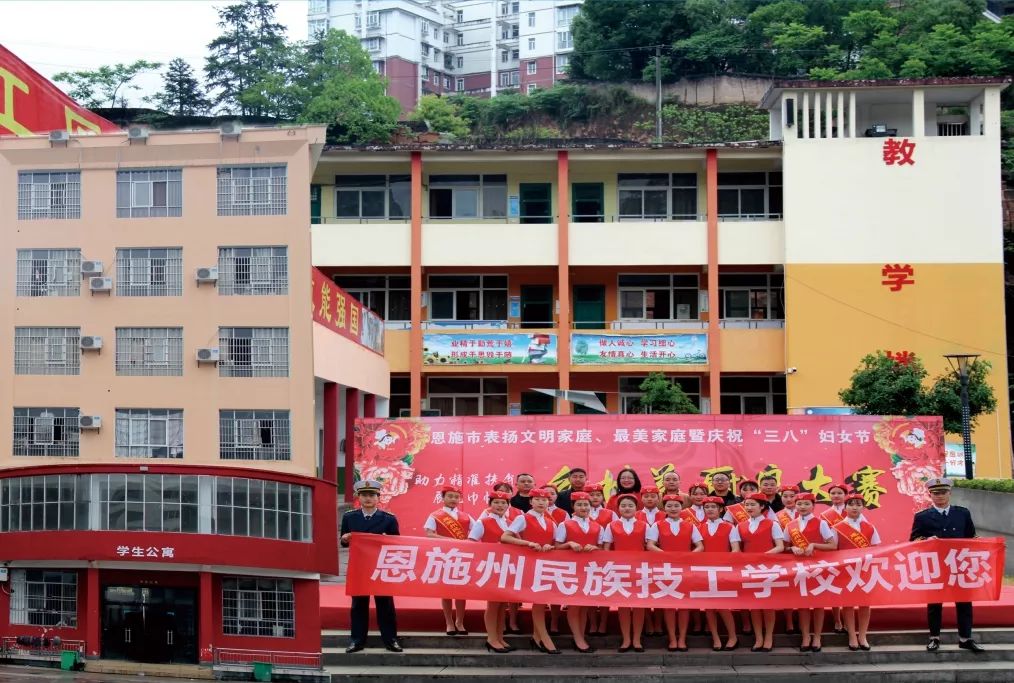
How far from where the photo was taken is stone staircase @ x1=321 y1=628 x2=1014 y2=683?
12.2 meters

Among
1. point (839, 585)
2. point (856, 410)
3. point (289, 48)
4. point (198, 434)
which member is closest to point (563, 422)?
point (198, 434)

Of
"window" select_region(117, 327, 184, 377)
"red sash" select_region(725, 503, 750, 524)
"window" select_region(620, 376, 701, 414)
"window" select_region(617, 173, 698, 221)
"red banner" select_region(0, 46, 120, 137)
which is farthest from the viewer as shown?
"window" select_region(617, 173, 698, 221)

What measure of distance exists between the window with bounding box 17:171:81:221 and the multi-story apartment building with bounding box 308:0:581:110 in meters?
67.0

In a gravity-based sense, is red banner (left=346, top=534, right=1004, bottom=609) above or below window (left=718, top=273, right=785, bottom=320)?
below

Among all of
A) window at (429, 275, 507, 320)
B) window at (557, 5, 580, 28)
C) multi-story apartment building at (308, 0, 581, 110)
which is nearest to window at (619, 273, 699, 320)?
window at (429, 275, 507, 320)

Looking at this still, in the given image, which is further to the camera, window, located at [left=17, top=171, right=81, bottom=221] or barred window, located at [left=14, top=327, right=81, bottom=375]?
barred window, located at [left=14, top=327, right=81, bottom=375]

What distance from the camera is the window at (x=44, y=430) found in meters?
15.6

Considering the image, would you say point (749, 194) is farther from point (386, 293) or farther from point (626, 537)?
point (626, 537)

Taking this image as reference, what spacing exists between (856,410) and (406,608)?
16126 millimetres

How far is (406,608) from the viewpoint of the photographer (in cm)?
1372

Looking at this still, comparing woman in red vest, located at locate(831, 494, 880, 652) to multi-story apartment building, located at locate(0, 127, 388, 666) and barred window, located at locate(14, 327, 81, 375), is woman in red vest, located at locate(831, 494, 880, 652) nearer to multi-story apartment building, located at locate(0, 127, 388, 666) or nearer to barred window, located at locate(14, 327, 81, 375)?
multi-story apartment building, located at locate(0, 127, 388, 666)

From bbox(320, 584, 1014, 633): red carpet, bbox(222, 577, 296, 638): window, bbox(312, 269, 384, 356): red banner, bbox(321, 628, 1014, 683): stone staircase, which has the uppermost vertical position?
bbox(312, 269, 384, 356): red banner

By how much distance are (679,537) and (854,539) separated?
1.64m

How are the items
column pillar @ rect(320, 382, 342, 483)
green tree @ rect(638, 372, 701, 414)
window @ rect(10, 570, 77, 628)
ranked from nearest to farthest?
window @ rect(10, 570, 77, 628) → column pillar @ rect(320, 382, 342, 483) → green tree @ rect(638, 372, 701, 414)
